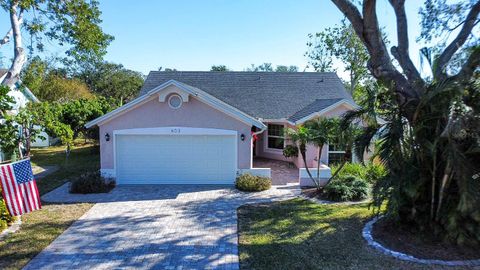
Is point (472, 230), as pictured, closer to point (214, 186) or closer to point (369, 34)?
point (369, 34)

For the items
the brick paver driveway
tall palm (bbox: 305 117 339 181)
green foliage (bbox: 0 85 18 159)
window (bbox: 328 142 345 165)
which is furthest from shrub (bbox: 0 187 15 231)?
window (bbox: 328 142 345 165)

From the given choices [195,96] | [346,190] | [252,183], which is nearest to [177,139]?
[195,96]

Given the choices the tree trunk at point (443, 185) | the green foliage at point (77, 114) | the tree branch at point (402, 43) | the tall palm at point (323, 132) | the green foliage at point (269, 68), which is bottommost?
the tree trunk at point (443, 185)

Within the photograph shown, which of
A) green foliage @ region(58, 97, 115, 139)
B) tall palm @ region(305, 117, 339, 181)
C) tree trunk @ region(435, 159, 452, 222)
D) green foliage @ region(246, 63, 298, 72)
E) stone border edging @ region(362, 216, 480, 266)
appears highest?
green foliage @ region(246, 63, 298, 72)

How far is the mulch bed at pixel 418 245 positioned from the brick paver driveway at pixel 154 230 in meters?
3.84

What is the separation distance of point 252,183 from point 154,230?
540cm

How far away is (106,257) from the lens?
7.80 metres

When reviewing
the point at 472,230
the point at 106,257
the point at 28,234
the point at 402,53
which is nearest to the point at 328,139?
the point at 402,53

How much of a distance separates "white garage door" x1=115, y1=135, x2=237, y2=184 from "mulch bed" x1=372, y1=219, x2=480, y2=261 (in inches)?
302

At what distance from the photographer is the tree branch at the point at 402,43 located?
31.7ft

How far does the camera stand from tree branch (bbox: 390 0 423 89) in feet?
31.7

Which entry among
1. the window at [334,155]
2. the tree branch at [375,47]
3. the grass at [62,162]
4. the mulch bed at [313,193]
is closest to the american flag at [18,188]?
the grass at [62,162]

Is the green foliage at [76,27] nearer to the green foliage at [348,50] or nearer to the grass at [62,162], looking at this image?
the grass at [62,162]

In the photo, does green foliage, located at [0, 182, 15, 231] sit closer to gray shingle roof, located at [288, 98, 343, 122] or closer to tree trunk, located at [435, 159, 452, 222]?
tree trunk, located at [435, 159, 452, 222]
